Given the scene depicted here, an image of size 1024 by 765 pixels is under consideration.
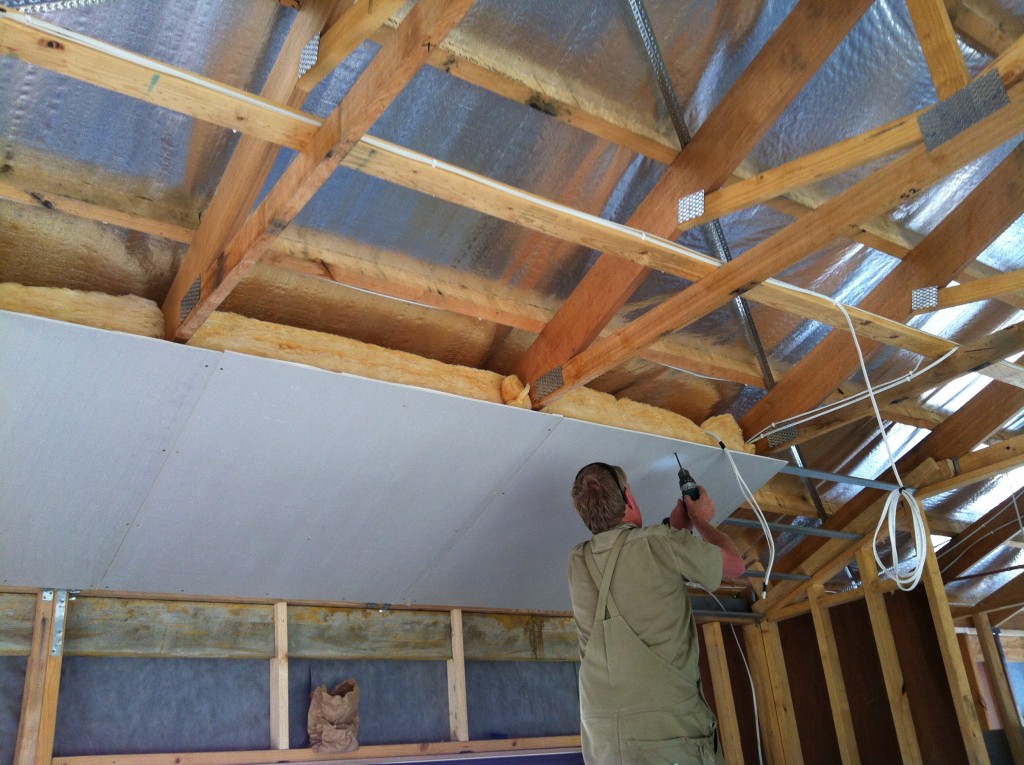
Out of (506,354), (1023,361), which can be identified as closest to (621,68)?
(506,354)

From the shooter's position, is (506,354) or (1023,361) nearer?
(506,354)

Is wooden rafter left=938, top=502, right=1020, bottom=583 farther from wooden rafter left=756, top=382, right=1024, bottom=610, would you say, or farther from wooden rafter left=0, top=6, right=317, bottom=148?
wooden rafter left=0, top=6, right=317, bottom=148

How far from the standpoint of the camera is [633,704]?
97.3 inches

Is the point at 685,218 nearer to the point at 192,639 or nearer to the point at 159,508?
the point at 159,508

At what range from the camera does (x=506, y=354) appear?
353 cm

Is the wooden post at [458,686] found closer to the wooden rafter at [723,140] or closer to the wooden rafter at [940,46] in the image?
the wooden rafter at [723,140]

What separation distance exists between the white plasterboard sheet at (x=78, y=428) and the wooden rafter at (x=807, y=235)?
1.26 metres

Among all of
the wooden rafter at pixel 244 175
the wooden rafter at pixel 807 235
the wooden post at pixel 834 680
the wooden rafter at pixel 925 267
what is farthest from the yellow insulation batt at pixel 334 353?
the wooden post at pixel 834 680

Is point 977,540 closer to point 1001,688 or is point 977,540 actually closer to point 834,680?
point 1001,688

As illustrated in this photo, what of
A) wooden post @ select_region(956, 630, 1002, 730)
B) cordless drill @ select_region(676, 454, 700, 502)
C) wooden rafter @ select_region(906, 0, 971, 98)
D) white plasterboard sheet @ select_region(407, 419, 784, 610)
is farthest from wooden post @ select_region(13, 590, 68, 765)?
wooden post @ select_region(956, 630, 1002, 730)

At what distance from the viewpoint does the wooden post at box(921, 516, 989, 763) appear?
3.93 meters

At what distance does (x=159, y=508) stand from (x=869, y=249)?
2.81 meters

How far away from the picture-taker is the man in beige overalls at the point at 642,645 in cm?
242

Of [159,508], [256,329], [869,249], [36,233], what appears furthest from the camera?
[869,249]
